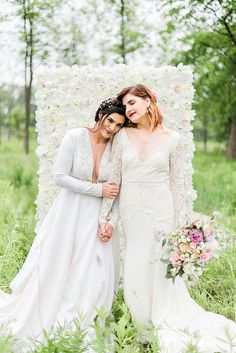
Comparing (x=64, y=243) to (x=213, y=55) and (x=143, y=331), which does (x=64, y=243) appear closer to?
(x=143, y=331)

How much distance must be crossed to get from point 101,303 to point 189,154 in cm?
188

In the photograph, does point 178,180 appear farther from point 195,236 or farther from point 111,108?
point 111,108

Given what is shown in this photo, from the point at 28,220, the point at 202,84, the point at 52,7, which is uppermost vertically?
the point at 52,7

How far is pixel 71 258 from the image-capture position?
4.30 metres

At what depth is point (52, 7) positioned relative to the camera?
61.0 feet

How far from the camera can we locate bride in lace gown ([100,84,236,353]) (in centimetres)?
404

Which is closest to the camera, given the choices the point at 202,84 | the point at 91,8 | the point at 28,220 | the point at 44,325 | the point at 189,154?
the point at 44,325

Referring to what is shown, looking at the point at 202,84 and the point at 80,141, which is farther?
the point at 202,84

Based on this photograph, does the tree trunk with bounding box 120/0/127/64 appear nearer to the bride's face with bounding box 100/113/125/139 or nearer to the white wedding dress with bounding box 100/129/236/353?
the bride's face with bounding box 100/113/125/139

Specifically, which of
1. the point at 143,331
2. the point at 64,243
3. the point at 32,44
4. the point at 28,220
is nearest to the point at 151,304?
the point at 143,331

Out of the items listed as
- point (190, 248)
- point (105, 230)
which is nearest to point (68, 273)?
point (105, 230)

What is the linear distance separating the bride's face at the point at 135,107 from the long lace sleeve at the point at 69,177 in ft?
1.54

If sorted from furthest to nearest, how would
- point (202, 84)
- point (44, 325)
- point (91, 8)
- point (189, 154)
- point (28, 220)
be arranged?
point (91, 8) → point (202, 84) → point (28, 220) → point (189, 154) → point (44, 325)

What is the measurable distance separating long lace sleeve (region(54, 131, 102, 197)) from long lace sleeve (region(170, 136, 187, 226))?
531mm
